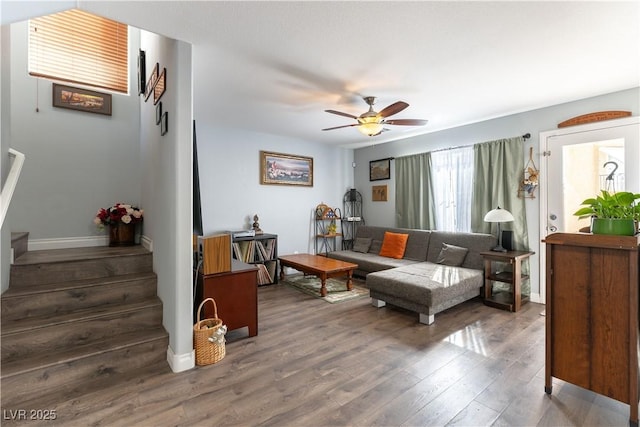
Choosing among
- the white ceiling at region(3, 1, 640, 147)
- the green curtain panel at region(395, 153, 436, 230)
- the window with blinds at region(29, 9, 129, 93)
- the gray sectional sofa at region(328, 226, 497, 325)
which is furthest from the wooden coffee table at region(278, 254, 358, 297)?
the window with blinds at region(29, 9, 129, 93)

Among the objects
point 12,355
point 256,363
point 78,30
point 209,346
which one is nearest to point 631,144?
point 256,363

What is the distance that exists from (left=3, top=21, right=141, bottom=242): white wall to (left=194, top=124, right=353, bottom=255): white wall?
0.96 m

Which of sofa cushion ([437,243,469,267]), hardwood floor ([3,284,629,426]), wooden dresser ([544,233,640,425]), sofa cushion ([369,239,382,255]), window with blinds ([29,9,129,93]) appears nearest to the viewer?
wooden dresser ([544,233,640,425])

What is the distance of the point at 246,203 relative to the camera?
4.79 m

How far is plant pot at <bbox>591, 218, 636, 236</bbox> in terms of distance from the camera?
5.34 feet

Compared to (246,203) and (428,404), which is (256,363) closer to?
(428,404)

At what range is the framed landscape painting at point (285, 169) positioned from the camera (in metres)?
4.94

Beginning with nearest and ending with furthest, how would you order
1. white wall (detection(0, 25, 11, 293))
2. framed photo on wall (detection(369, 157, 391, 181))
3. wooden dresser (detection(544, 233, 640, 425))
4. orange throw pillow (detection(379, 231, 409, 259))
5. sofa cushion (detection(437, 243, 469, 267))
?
wooden dresser (detection(544, 233, 640, 425))
white wall (detection(0, 25, 11, 293))
sofa cushion (detection(437, 243, 469, 267))
orange throw pillow (detection(379, 231, 409, 259))
framed photo on wall (detection(369, 157, 391, 181))

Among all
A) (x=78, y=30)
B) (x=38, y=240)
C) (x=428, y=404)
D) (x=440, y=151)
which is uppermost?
(x=78, y=30)

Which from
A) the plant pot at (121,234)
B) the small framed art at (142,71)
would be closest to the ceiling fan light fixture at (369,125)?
the small framed art at (142,71)

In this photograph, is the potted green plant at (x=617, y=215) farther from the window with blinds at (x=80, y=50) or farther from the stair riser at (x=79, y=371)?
the window with blinds at (x=80, y=50)

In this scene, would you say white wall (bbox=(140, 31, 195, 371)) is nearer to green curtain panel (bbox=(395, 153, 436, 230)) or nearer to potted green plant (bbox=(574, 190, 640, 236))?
potted green plant (bbox=(574, 190, 640, 236))

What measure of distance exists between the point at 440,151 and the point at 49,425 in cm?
505

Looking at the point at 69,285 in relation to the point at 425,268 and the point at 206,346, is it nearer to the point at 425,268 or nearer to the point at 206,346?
the point at 206,346
